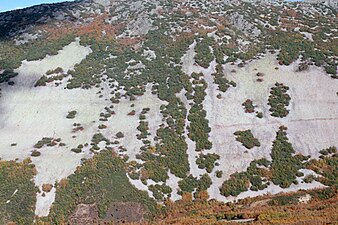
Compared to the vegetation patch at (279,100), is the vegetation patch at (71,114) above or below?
above

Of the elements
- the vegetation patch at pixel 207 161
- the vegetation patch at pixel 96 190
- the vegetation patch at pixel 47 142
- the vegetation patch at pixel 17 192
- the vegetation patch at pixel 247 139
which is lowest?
the vegetation patch at pixel 247 139

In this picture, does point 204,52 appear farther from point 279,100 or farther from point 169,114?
point 169,114

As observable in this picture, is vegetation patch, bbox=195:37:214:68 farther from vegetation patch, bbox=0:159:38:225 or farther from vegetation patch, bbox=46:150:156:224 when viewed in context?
vegetation patch, bbox=0:159:38:225

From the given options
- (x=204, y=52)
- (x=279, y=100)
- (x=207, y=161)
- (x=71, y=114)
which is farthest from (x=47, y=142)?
(x=279, y=100)

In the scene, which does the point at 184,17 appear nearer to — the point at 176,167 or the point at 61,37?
the point at 61,37

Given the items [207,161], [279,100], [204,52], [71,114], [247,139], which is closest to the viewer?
[207,161]

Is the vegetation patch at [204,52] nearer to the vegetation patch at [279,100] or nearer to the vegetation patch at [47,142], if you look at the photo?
the vegetation patch at [279,100]

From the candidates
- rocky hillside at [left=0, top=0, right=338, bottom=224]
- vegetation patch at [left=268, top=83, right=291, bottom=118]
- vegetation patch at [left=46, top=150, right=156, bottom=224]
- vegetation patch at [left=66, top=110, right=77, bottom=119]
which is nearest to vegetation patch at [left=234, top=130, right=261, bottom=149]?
rocky hillside at [left=0, top=0, right=338, bottom=224]

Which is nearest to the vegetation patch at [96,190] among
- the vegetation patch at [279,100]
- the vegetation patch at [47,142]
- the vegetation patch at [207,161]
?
the vegetation patch at [47,142]
